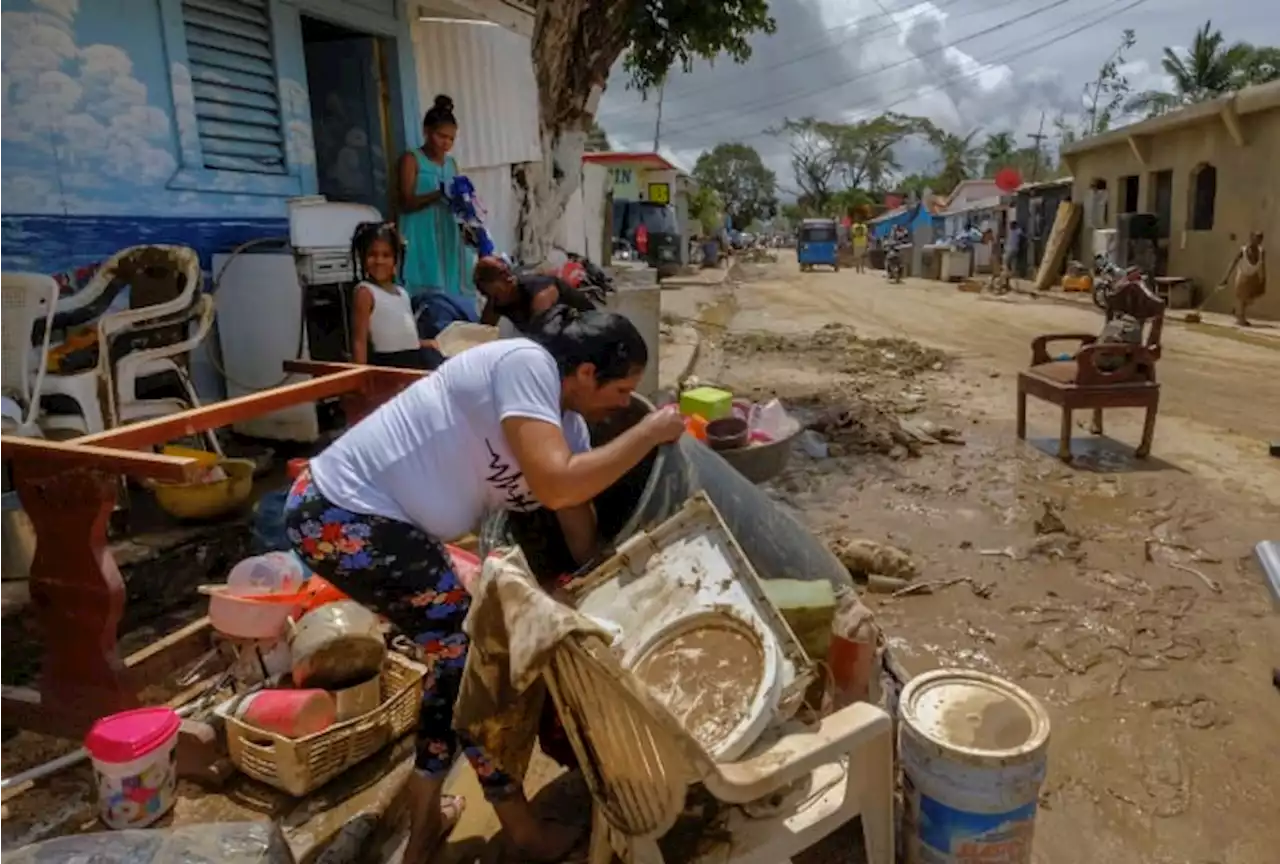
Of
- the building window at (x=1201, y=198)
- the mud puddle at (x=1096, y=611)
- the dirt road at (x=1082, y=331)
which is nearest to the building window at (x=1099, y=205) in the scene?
the dirt road at (x=1082, y=331)

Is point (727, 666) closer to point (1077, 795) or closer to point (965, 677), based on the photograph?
point (965, 677)

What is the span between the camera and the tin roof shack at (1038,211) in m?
24.1

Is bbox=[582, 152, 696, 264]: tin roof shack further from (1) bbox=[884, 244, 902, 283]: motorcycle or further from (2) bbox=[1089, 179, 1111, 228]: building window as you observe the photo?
(2) bbox=[1089, 179, 1111, 228]: building window

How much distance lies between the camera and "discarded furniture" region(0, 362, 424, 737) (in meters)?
2.51

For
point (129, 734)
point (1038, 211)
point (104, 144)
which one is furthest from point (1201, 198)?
point (129, 734)

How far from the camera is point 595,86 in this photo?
9.02 m

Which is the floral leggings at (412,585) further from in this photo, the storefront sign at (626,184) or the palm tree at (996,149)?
the palm tree at (996,149)

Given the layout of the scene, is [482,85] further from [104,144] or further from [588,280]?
[104,144]

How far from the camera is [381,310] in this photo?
456 cm

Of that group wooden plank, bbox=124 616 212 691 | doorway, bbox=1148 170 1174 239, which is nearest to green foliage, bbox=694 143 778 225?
doorway, bbox=1148 170 1174 239

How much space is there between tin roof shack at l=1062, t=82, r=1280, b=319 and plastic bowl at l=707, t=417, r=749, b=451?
13108 mm

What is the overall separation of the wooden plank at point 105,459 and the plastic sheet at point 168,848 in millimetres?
881

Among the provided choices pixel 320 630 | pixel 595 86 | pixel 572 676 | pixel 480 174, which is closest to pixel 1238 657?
pixel 572 676

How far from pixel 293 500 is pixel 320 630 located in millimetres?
676
